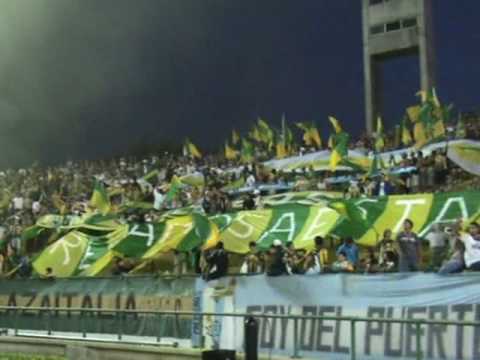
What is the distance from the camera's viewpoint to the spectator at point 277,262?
1330 cm

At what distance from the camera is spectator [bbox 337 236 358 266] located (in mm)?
14141

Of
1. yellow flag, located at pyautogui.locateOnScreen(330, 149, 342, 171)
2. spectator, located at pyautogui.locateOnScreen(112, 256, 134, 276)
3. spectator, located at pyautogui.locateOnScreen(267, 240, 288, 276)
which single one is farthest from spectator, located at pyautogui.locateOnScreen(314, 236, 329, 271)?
yellow flag, located at pyautogui.locateOnScreen(330, 149, 342, 171)

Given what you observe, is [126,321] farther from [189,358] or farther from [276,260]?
[276,260]

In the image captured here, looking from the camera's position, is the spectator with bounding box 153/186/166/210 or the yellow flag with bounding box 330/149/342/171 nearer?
the spectator with bounding box 153/186/166/210

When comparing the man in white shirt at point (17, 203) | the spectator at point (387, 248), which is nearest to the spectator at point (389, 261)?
the spectator at point (387, 248)

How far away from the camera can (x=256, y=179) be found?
27266 mm

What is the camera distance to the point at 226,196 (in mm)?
23500

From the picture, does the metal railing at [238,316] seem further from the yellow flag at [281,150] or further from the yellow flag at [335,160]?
the yellow flag at [281,150]

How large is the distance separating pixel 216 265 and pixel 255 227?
16.4 ft

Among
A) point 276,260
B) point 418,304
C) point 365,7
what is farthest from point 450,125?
point 418,304

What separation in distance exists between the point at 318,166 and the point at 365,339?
19.7m

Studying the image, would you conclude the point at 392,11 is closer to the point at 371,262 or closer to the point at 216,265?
the point at 371,262

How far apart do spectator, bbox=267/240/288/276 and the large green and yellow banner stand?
7.41 ft

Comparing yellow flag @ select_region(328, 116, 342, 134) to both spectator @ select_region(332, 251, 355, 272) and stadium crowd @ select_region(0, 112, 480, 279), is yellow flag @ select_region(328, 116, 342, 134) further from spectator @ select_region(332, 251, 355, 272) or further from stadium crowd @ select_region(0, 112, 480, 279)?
spectator @ select_region(332, 251, 355, 272)
